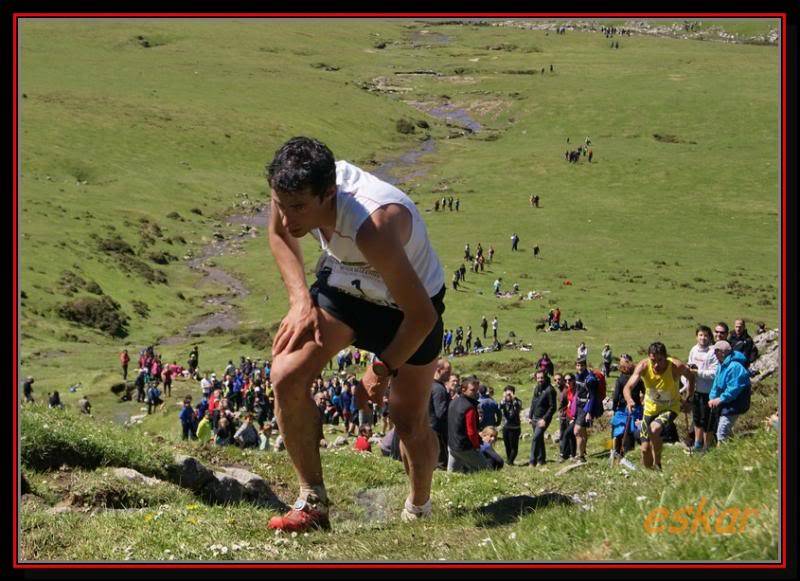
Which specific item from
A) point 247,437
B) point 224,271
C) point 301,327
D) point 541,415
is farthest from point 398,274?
point 224,271

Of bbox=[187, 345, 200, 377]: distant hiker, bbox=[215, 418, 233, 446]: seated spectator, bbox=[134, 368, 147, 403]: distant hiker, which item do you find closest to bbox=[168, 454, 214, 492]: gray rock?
bbox=[215, 418, 233, 446]: seated spectator

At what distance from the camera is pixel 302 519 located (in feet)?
21.8

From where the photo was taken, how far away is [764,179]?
10281 centimetres

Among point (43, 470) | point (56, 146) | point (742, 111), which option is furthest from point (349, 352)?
point (742, 111)

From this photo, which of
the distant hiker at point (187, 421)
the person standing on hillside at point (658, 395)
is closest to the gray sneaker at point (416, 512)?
the person standing on hillside at point (658, 395)

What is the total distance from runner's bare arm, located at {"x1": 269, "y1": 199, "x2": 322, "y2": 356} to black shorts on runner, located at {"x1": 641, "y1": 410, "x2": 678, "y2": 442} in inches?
267

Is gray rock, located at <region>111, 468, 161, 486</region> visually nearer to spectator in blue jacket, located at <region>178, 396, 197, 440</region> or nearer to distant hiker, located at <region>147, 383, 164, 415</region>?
spectator in blue jacket, located at <region>178, 396, 197, 440</region>

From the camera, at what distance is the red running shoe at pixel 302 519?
6594mm

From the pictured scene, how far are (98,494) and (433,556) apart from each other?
3514mm

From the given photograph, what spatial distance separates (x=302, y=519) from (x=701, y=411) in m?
9.62

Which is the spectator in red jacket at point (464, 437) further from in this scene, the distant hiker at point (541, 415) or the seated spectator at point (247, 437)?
the seated spectator at point (247, 437)

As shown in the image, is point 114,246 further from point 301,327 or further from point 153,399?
point 301,327

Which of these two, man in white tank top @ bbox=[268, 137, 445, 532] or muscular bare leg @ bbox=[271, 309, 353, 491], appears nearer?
man in white tank top @ bbox=[268, 137, 445, 532]

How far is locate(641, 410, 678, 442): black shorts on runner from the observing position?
12.1m
